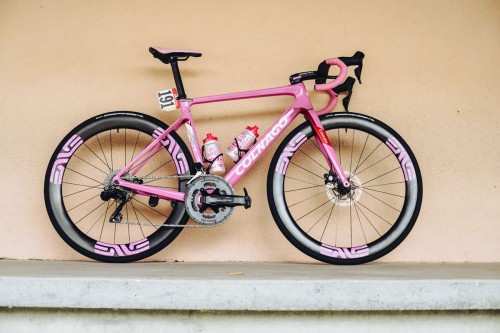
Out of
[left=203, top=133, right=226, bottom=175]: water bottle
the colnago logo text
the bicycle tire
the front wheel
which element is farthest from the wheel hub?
the bicycle tire

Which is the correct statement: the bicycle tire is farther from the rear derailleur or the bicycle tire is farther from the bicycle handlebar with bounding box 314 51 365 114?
the bicycle handlebar with bounding box 314 51 365 114

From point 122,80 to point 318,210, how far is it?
1.43 m

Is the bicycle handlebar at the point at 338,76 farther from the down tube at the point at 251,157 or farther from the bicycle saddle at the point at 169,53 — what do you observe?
the bicycle saddle at the point at 169,53

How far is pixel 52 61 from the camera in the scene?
3135mm

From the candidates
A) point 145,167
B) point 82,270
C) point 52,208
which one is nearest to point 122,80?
point 145,167

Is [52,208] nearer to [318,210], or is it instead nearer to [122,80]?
[122,80]

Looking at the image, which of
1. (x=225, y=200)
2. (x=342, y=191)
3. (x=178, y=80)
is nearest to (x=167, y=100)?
(x=178, y=80)

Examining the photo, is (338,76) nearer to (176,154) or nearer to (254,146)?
(254,146)

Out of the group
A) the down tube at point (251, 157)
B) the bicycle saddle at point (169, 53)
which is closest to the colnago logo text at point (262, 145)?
the down tube at point (251, 157)

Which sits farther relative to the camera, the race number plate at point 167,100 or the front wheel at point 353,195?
the front wheel at point 353,195

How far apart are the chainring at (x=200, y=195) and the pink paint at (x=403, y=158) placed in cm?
91

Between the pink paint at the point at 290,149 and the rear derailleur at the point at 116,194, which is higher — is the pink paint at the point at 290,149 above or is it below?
above

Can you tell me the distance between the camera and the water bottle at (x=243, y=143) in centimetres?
281

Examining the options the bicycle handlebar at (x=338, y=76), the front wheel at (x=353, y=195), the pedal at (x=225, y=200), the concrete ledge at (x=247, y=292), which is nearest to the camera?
the concrete ledge at (x=247, y=292)
